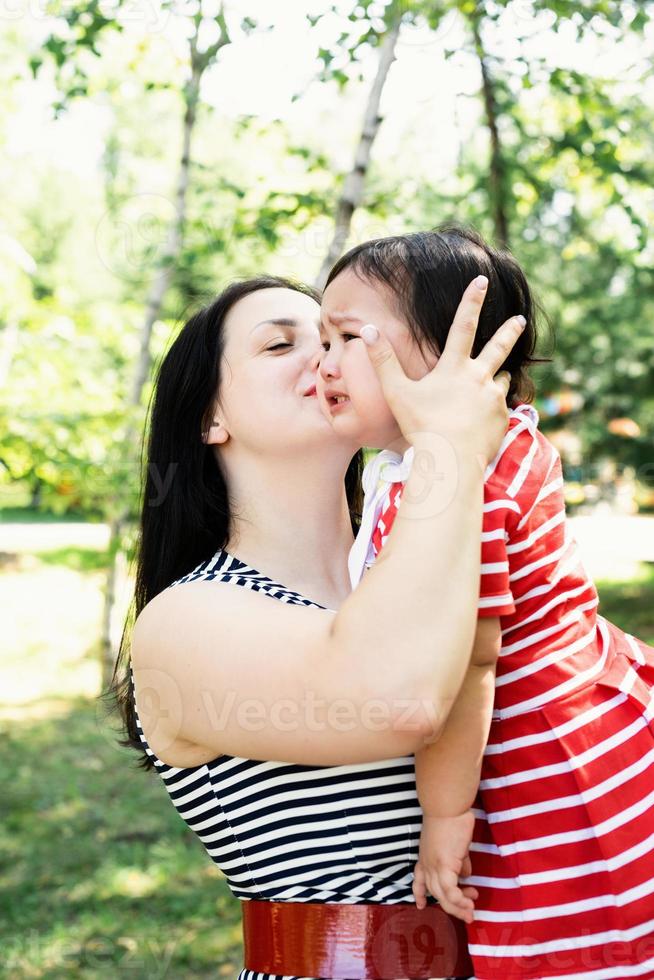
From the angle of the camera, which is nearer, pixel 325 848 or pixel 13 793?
pixel 325 848

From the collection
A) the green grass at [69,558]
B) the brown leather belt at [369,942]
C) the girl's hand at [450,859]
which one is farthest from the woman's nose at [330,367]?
the green grass at [69,558]

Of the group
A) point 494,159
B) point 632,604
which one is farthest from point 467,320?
point 632,604

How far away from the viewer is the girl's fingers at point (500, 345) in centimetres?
120

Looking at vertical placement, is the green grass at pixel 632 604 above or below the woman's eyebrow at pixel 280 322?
below

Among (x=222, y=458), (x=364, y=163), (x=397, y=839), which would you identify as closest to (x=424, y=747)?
(x=397, y=839)

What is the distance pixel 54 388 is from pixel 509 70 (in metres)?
2.82

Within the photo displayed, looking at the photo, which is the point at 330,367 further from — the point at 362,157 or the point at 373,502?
the point at 362,157

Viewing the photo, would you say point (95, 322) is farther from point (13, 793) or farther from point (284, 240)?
point (13, 793)

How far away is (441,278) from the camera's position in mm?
1275

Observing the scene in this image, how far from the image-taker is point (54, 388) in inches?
202

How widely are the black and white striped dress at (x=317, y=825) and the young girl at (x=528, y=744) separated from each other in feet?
0.21

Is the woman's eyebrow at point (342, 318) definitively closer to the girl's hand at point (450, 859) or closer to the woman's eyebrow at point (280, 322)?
the woman's eyebrow at point (280, 322)

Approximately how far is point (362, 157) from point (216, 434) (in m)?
2.03

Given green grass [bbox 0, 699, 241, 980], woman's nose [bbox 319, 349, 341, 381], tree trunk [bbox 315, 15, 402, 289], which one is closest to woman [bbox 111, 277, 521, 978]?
woman's nose [bbox 319, 349, 341, 381]
